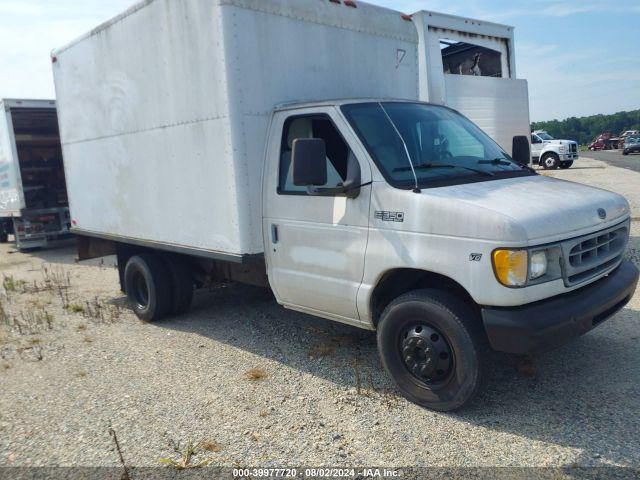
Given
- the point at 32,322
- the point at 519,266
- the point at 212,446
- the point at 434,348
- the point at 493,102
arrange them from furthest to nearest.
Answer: the point at 493,102 → the point at 32,322 → the point at 434,348 → the point at 212,446 → the point at 519,266

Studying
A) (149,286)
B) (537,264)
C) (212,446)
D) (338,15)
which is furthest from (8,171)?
(537,264)

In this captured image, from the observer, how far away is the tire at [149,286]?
6.30 meters

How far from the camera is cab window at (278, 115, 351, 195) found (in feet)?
14.1

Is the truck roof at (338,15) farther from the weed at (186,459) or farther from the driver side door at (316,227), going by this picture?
the weed at (186,459)

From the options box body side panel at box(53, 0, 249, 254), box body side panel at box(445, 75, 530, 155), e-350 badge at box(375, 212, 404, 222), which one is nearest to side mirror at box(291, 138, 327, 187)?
e-350 badge at box(375, 212, 404, 222)

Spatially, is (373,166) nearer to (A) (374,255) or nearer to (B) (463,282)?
(A) (374,255)

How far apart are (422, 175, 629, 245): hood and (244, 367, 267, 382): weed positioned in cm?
203

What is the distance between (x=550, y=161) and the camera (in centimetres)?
2869

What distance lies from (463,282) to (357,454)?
4.24ft

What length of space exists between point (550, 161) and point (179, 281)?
2658cm

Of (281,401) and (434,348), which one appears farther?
(281,401)

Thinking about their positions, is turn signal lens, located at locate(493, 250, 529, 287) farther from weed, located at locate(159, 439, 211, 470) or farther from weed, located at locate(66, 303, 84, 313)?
weed, located at locate(66, 303, 84, 313)

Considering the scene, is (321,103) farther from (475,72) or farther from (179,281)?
(475,72)

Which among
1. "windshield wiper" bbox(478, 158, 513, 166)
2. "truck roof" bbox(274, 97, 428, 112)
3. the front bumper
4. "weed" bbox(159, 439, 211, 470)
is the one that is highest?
"truck roof" bbox(274, 97, 428, 112)
